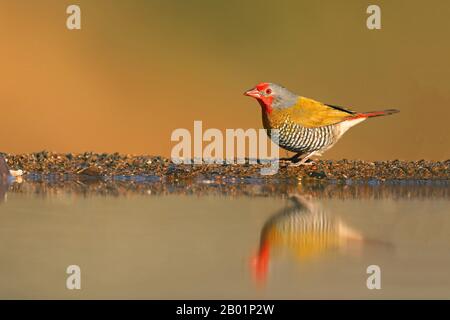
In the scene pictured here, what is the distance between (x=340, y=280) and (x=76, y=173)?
4.40 meters

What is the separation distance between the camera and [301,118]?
23.9 feet

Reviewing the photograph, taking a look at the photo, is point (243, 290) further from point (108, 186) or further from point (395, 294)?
point (108, 186)

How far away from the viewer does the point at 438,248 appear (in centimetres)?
396

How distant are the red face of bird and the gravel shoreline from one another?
517 mm

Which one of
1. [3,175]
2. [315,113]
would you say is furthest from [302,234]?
[3,175]

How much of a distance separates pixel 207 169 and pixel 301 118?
0.91 metres

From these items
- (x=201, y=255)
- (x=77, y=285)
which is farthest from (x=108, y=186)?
(x=77, y=285)

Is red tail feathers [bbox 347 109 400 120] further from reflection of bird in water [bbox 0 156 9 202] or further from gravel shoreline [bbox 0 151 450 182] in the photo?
reflection of bird in water [bbox 0 156 9 202]

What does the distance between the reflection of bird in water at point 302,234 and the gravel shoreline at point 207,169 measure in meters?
1.99

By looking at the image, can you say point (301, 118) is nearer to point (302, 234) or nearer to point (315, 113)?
point (315, 113)

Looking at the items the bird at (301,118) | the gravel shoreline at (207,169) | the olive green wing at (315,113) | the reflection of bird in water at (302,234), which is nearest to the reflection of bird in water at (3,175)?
the gravel shoreline at (207,169)

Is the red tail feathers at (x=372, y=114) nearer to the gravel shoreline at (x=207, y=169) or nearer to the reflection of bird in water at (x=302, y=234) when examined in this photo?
the gravel shoreline at (x=207, y=169)

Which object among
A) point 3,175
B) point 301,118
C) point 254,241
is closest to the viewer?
point 254,241

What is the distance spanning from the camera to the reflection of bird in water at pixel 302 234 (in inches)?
149
